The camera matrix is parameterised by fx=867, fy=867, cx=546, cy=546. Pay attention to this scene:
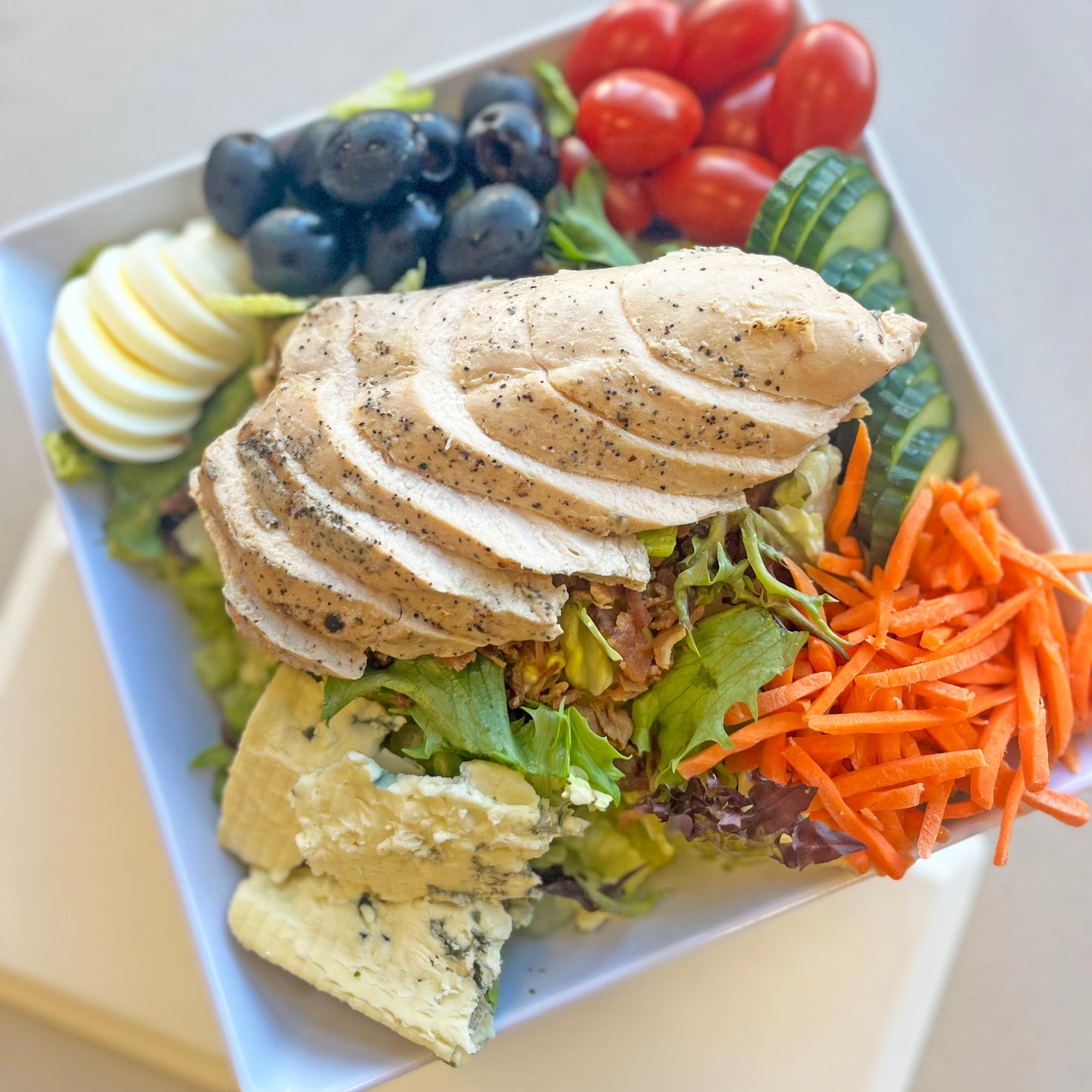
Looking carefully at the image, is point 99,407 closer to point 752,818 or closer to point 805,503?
point 805,503

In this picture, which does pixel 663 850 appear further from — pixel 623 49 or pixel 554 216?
pixel 623 49

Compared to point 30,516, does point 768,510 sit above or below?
below

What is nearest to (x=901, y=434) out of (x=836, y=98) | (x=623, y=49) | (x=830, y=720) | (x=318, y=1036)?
(x=830, y=720)

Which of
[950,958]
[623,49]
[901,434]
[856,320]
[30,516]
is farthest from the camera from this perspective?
[30,516]

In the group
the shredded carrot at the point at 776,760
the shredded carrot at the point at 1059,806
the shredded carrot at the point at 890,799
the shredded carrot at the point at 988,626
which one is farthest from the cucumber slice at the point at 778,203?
the shredded carrot at the point at 1059,806

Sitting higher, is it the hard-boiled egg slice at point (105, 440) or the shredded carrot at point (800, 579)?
the hard-boiled egg slice at point (105, 440)

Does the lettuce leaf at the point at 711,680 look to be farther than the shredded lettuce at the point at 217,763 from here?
No

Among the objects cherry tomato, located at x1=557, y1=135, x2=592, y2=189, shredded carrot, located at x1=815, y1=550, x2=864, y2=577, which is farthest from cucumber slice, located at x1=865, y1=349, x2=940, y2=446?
cherry tomato, located at x1=557, y1=135, x2=592, y2=189

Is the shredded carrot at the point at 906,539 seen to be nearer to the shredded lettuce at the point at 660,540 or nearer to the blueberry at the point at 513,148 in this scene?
the shredded lettuce at the point at 660,540
